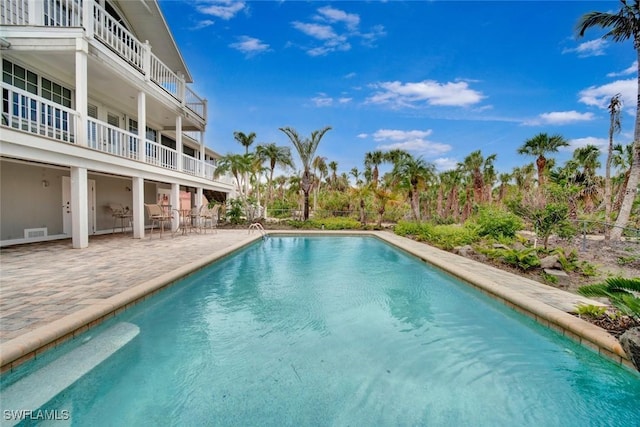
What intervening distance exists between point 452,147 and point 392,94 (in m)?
12.1

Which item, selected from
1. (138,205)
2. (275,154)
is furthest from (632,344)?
(275,154)

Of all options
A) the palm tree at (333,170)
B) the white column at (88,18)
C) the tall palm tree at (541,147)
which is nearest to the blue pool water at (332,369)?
the white column at (88,18)

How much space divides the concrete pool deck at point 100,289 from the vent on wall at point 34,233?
100 cm

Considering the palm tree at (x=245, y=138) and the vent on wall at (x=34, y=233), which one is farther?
the palm tree at (x=245, y=138)

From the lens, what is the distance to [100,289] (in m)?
4.60

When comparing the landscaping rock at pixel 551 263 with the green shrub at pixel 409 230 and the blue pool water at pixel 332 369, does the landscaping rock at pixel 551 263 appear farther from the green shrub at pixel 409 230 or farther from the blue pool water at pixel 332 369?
the green shrub at pixel 409 230

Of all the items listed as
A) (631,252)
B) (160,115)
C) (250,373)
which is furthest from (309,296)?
(160,115)

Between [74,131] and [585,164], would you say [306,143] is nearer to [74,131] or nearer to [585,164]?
[74,131]

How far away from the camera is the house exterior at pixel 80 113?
25.2ft

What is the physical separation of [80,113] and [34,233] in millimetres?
4488

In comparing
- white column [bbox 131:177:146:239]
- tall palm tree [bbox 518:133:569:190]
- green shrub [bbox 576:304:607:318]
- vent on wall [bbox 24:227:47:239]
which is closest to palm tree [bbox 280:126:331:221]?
white column [bbox 131:177:146:239]

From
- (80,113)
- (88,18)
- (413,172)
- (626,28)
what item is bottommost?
(413,172)

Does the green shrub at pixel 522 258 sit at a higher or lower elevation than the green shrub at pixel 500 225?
lower

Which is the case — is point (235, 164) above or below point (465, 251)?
above
